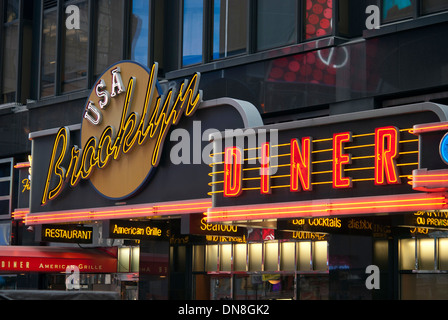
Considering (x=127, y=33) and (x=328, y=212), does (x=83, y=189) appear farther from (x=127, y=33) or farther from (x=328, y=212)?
(x=328, y=212)

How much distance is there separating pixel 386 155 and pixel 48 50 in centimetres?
1490

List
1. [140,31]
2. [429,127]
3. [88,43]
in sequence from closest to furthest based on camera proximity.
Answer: [429,127] < [140,31] < [88,43]

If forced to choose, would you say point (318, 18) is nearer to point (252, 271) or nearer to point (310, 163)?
point (310, 163)

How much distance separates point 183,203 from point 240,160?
2.40 meters

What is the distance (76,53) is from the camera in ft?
88.4

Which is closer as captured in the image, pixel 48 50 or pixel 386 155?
pixel 386 155

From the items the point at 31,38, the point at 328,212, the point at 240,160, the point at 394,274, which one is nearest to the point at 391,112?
the point at 328,212

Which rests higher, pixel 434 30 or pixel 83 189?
pixel 434 30

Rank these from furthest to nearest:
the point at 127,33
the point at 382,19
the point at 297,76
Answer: the point at 127,33 → the point at 297,76 → the point at 382,19

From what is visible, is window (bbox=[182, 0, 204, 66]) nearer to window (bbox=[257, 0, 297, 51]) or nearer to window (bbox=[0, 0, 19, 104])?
window (bbox=[257, 0, 297, 51])

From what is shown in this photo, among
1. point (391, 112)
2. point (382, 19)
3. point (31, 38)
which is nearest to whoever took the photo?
point (391, 112)

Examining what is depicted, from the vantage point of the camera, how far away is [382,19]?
18.9 m

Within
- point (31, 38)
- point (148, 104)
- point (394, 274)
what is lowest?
point (394, 274)
